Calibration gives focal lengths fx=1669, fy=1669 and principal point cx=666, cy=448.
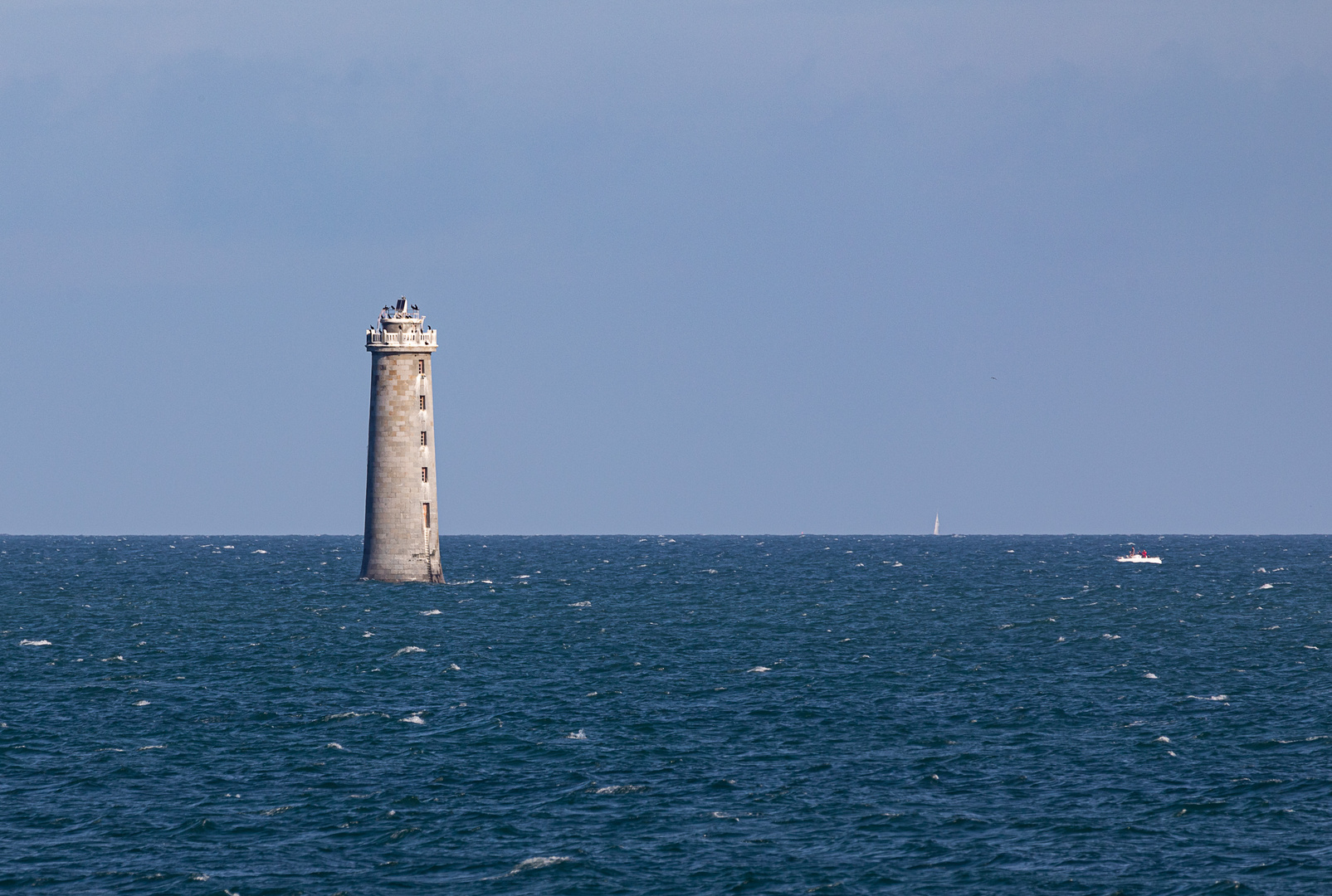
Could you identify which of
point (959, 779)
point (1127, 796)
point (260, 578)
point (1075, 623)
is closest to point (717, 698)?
point (959, 779)

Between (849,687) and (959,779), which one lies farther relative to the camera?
(849,687)

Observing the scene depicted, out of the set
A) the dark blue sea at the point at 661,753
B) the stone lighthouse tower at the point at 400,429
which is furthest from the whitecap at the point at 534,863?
the stone lighthouse tower at the point at 400,429

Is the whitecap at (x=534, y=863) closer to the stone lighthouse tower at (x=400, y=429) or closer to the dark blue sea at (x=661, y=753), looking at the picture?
the dark blue sea at (x=661, y=753)

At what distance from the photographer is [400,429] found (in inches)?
3762

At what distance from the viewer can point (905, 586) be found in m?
134

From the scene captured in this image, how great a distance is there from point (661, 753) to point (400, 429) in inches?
1874

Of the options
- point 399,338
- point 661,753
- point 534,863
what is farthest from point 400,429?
point 534,863

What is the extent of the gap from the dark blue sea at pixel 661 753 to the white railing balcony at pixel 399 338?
50.8 ft

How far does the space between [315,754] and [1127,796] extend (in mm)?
24096

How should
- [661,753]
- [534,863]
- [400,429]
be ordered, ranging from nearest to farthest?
[534,863]
[661,753]
[400,429]

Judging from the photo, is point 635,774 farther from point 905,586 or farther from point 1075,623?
point 905,586

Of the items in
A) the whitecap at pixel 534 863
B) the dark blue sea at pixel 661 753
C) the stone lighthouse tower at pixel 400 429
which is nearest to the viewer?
the whitecap at pixel 534 863

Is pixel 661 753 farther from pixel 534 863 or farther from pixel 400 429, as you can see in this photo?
pixel 400 429

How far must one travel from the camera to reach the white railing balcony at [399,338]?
95.8 metres
